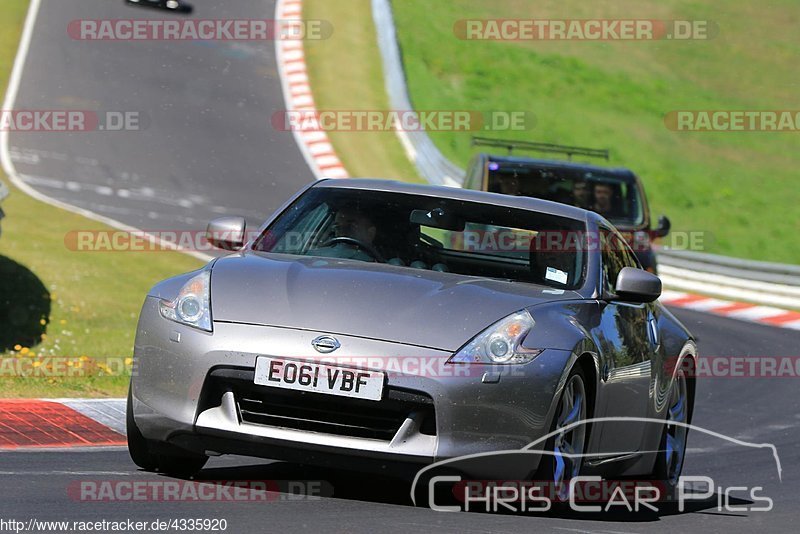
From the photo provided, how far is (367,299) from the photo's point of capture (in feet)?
20.5

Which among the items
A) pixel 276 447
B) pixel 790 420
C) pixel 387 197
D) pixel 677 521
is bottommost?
pixel 790 420

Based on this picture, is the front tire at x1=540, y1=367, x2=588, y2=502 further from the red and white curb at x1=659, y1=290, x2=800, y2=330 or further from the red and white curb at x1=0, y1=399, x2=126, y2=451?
the red and white curb at x1=659, y1=290, x2=800, y2=330

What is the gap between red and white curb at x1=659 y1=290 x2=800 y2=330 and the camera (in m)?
19.2

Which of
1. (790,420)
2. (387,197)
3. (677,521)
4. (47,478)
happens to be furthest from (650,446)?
(790,420)

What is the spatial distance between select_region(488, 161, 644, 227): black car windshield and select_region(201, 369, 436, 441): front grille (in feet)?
31.3

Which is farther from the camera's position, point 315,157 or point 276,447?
point 315,157

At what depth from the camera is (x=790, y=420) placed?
11.6 m

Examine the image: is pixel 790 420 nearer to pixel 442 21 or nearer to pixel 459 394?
pixel 459 394

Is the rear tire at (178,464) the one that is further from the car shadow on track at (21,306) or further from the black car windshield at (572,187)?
the black car windshield at (572,187)

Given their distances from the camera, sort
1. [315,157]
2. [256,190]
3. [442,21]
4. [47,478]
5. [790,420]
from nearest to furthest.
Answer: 1. [47,478]
2. [790,420]
3. [256,190]
4. [315,157]
5. [442,21]

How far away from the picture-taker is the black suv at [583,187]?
15.5 m

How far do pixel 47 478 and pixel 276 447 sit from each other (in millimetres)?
1107

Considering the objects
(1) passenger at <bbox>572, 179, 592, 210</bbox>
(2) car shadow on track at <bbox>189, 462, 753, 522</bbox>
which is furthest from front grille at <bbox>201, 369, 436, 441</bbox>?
(1) passenger at <bbox>572, 179, 592, 210</bbox>

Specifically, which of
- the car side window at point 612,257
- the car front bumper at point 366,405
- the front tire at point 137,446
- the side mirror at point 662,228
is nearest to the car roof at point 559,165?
the side mirror at point 662,228
